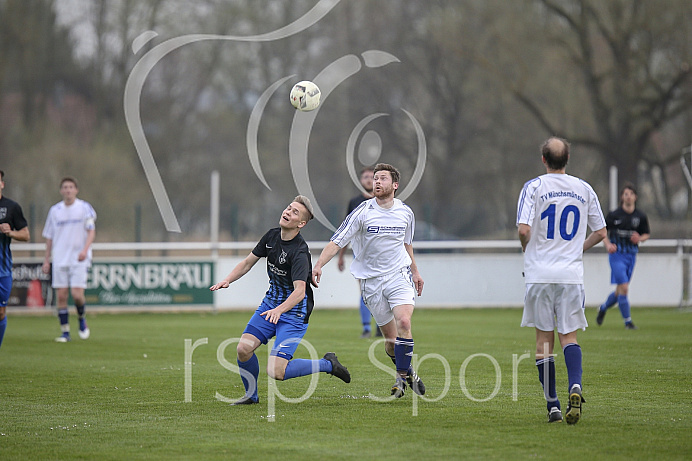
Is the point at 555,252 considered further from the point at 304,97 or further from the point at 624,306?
the point at 624,306

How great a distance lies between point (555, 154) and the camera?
6824 mm

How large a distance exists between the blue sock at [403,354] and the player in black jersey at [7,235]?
4.82 metres

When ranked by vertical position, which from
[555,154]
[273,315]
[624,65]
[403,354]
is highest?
[624,65]

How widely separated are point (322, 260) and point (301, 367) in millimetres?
937

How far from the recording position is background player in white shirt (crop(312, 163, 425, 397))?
816 centimetres

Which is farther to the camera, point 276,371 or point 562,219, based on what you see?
point 276,371

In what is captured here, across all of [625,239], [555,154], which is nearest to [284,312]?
[555,154]

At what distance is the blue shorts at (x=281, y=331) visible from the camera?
25.0 ft

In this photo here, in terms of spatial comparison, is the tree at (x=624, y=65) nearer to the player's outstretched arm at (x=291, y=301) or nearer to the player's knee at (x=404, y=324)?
the player's knee at (x=404, y=324)

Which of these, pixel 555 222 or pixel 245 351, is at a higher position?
pixel 555 222

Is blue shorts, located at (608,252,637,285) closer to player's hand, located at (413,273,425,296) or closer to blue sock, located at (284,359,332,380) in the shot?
player's hand, located at (413,273,425,296)

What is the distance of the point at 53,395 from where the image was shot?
837cm

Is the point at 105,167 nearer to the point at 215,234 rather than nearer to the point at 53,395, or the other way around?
the point at 215,234

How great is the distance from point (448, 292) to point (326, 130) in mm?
19294
